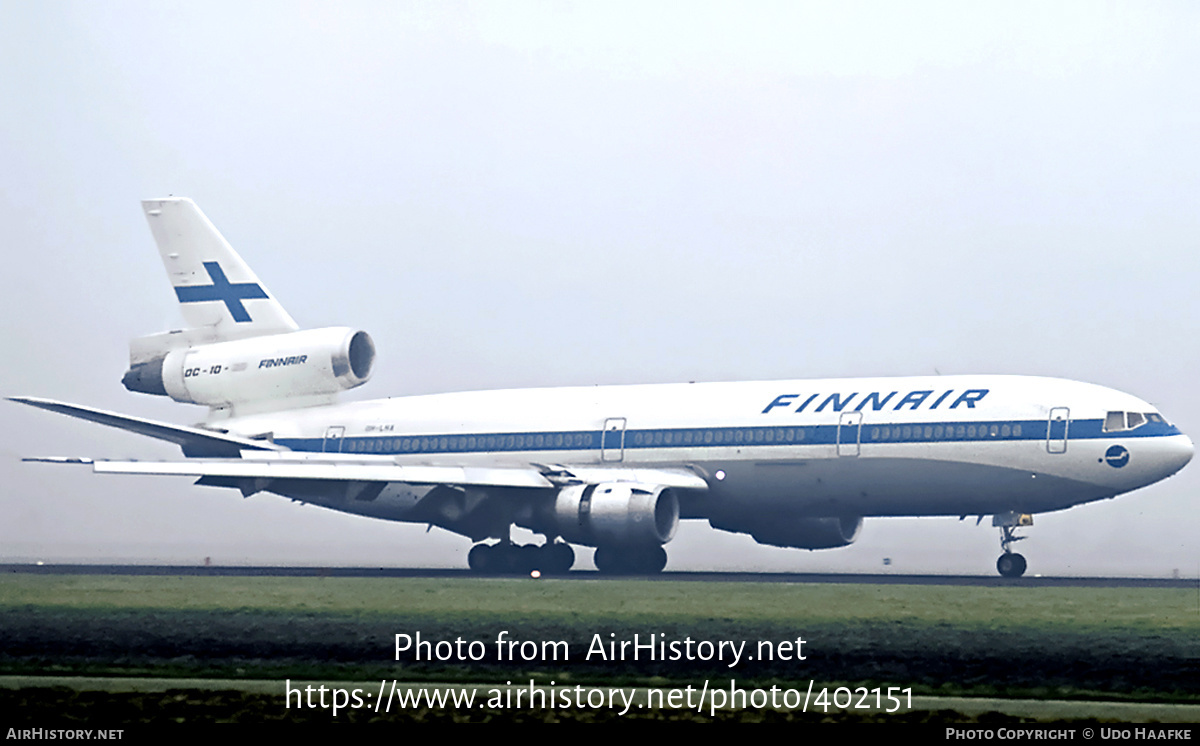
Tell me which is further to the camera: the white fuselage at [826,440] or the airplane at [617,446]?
the airplane at [617,446]

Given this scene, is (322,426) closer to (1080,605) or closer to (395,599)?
(395,599)

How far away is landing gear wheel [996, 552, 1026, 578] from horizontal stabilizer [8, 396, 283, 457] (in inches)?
730

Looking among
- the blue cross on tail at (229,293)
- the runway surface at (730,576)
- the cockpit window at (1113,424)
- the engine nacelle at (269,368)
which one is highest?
the blue cross on tail at (229,293)

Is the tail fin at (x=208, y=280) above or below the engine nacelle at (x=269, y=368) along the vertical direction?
above

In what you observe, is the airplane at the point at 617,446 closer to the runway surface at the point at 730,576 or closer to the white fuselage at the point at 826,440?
the white fuselage at the point at 826,440

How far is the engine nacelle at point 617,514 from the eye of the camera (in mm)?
33031

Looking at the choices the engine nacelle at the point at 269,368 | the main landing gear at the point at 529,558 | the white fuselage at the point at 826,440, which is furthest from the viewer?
the engine nacelle at the point at 269,368

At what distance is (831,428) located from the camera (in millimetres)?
34188

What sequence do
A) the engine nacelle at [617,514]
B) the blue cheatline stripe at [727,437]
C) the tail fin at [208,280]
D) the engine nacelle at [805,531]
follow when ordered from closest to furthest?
the blue cheatline stripe at [727,437]
the engine nacelle at [617,514]
the engine nacelle at [805,531]
the tail fin at [208,280]

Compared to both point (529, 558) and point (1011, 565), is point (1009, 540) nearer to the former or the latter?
point (1011, 565)

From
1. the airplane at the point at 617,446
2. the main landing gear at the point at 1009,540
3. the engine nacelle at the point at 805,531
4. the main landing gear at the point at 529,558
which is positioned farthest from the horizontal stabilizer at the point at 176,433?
the main landing gear at the point at 1009,540

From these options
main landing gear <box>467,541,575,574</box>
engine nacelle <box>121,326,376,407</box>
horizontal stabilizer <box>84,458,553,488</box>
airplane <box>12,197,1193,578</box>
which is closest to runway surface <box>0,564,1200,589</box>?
main landing gear <box>467,541,575,574</box>

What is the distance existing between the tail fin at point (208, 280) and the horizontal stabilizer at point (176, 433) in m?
3.70

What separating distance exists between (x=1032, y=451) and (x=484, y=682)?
814 inches
